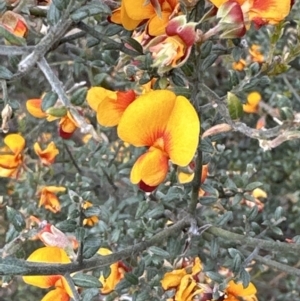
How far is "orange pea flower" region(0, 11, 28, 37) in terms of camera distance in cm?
90

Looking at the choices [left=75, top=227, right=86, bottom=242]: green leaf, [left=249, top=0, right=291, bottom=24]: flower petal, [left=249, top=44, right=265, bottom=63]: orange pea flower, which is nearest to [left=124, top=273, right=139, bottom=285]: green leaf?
[left=75, top=227, right=86, bottom=242]: green leaf

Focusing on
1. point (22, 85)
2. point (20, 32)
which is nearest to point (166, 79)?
point (20, 32)

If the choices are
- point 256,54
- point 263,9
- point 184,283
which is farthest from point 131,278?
point 256,54

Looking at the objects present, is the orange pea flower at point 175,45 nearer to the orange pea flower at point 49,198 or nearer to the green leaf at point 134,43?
the green leaf at point 134,43

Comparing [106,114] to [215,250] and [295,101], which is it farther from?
[295,101]

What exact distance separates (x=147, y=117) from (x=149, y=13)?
0.14 meters

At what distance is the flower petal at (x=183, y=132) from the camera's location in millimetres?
837

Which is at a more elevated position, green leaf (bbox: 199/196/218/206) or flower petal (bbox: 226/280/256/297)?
green leaf (bbox: 199/196/218/206)

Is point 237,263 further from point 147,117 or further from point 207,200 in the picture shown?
point 147,117

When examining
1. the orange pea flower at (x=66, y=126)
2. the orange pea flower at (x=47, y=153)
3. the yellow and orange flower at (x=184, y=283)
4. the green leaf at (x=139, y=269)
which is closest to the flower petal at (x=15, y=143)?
the orange pea flower at (x=47, y=153)

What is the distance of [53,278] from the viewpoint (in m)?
0.99

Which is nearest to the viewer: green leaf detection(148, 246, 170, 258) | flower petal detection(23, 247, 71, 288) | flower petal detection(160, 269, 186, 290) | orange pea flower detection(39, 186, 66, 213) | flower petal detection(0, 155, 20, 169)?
flower petal detection(23, 247, 71, 288)

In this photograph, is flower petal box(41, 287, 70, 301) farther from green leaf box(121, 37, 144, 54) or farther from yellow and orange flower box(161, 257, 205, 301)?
green leaf box(121, 37, 144, 54)

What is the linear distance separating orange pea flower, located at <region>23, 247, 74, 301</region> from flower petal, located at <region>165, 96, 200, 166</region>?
0.26m
